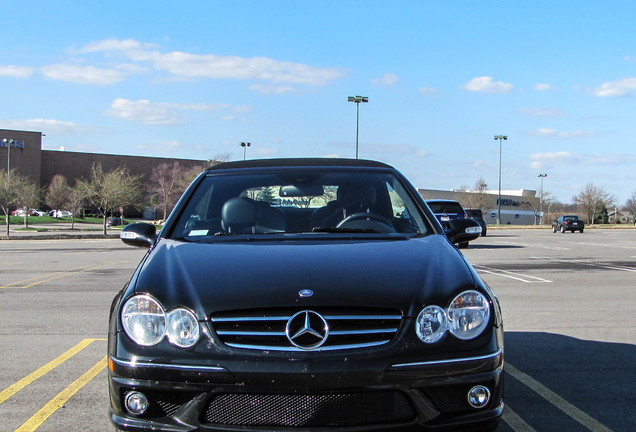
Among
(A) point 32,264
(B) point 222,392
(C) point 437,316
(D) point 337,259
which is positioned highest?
(D) point 337,259

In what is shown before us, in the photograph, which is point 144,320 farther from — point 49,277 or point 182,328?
point 49,277

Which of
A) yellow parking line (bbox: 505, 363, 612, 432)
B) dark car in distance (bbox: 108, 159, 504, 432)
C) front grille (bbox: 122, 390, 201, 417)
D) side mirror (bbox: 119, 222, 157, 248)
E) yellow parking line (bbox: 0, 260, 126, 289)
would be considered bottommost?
yellow parking line (bbox: 0, 260, 126, 289)

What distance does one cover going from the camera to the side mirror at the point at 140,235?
4086 mm

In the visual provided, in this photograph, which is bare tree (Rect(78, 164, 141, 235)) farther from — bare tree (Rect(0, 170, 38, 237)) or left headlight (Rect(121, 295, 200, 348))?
left headlight (Rect(121, 295, 200, 348))

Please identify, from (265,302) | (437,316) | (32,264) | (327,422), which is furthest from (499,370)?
(32,264)

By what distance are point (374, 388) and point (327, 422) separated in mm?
236

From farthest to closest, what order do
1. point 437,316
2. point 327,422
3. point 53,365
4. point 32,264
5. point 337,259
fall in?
point 32,264
point 53,365
point 337,259
point 437,316
point 327,422

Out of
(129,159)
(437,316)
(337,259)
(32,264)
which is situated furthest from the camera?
(129,159)

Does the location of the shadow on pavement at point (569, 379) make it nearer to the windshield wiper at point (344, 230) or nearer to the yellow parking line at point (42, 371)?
the windshield wiper at point (344, 230)

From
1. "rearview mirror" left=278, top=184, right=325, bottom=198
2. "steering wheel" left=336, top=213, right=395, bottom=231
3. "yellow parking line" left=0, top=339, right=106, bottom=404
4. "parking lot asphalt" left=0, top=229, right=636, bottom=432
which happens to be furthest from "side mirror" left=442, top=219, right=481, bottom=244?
"yellow parking line" left=0, top=339, right=106, bottom=404

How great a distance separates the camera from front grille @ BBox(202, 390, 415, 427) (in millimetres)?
2486

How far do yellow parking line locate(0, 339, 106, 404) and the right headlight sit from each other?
122 inches

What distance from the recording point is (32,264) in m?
15.9

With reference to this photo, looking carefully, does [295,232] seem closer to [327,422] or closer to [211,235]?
[211,235]
